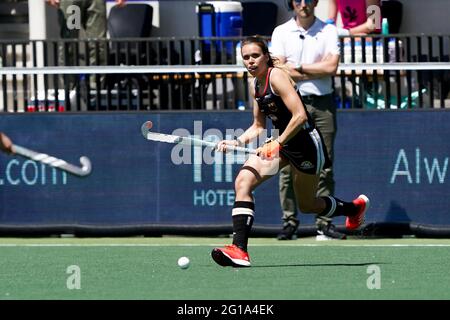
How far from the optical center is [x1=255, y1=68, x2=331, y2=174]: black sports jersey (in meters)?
11.2

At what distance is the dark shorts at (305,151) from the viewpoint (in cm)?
1129

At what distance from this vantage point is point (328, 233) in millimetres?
13922

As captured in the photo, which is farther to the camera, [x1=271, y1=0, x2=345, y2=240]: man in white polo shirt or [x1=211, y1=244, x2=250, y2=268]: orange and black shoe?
[x1=271, y1=0, x2=345, y2=240]: man in white polo shirt

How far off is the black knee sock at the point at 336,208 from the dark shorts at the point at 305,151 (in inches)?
25.3

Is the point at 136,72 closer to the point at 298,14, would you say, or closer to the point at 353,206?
the point at 298,14

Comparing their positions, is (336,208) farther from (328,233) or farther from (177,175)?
(177,175)

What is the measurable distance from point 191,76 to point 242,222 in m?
3.99

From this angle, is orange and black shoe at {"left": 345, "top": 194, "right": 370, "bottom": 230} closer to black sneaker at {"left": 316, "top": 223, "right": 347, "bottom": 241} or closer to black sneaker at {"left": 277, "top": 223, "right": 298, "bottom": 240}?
black sneaker at {"left": 316, "top": 223, "right": 347, "bottom": 241}

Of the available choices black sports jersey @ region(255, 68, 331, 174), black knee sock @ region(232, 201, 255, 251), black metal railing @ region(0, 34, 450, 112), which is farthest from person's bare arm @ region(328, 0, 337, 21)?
black knee sock @ region(232, 201, 255, 251)

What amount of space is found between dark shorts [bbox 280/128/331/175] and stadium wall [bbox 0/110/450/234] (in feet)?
9.85

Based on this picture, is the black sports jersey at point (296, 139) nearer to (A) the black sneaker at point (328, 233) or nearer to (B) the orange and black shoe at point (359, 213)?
(B) the orange and black shoe at point (359, 213)

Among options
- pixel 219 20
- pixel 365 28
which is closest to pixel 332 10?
pixel 365 28
